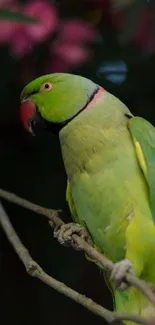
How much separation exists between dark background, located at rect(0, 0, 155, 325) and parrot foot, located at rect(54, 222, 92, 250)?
0.25 meters

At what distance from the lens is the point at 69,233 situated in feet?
3.35

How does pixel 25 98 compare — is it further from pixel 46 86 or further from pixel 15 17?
pixel 15 17

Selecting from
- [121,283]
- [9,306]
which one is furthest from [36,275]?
[9,306]

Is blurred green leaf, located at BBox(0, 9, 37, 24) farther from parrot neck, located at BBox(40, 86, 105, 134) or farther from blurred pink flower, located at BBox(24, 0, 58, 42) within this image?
parrot neck, located at BBox(40, 86, 105, 134)

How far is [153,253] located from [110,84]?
16.2 inches

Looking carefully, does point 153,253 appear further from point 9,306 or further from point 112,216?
point 9,306

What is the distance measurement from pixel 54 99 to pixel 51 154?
307 millimetres

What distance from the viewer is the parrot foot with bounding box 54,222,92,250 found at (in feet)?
3.31

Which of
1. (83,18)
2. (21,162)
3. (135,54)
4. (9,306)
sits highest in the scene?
(83,18)

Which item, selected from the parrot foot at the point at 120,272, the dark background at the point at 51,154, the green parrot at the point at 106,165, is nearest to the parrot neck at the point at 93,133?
the green parrot at the point at 106,165

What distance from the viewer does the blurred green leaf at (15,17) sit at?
3.27ft

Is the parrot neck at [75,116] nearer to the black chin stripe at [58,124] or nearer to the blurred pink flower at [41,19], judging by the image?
the black chin stripe at [58,124]

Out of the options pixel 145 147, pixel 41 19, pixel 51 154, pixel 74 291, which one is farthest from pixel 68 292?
pixel 51 154

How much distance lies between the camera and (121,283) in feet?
2.74
